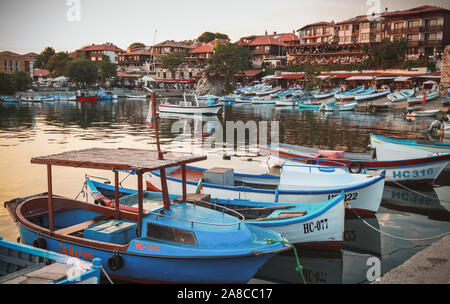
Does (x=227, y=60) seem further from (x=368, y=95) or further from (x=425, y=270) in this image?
(x=425, y=270)

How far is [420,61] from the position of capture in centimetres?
7144

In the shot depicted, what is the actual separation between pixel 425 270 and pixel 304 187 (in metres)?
6.53

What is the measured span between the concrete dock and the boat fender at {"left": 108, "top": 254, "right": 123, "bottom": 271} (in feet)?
18.4

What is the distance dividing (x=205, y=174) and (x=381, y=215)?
7.17 m

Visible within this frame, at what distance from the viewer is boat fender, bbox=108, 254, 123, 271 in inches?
344

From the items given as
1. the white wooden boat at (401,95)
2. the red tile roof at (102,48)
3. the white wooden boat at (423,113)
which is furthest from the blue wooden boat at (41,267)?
the red tile roof at (102,48)

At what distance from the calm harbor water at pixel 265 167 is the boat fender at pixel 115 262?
3.45 meters

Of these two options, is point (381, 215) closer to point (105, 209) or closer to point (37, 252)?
point (105, 209)

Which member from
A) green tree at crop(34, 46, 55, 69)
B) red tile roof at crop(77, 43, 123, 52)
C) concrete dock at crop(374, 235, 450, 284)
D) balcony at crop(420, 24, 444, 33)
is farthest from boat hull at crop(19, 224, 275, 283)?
green tree at crop(34, 46, 55, 69)

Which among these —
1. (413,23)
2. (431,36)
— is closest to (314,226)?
(431,36)

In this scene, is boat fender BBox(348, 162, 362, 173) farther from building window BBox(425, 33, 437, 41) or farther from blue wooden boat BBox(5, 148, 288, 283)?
building window BBox(425, 33, 437, 41)

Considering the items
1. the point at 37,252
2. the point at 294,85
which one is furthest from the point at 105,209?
the point at 294,85

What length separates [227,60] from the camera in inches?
3880

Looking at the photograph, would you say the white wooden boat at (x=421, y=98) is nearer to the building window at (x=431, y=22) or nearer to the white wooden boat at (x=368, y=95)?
the white wooden boat at (x=368, y=95)
